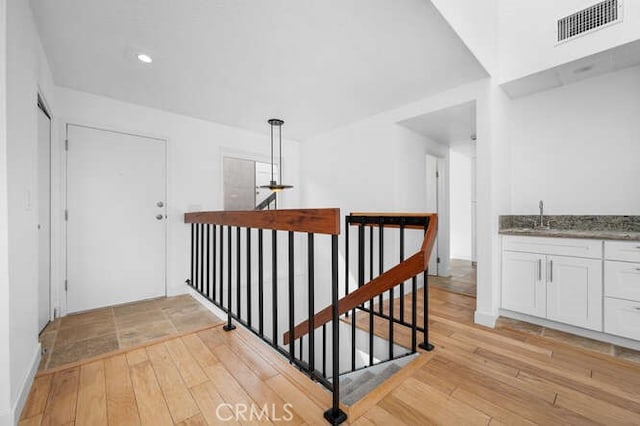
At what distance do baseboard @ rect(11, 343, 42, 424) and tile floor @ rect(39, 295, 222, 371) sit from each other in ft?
0.26

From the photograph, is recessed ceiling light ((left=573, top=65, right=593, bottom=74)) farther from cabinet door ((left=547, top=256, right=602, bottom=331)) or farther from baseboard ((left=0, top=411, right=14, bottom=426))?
baseboard ((left=0, top=411, right=14, bottom=426))

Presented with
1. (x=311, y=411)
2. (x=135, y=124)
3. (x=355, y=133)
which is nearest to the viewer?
(x=311, y=411)

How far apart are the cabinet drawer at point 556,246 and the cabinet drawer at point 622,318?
357mm

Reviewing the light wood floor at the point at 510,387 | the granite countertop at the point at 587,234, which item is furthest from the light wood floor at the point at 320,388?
the granite countertop at the point at 587,234

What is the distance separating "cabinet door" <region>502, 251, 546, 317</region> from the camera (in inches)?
92.7

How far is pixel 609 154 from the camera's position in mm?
2459

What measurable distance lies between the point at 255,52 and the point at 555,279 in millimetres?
3161

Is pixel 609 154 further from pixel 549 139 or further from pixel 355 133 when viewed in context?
pixel 355 133

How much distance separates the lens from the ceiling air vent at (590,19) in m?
1.96

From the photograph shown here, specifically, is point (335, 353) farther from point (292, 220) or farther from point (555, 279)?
A: point (555, 279)

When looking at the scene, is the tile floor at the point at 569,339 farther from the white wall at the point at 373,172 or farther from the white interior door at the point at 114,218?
the white interior door at the point at 114,218

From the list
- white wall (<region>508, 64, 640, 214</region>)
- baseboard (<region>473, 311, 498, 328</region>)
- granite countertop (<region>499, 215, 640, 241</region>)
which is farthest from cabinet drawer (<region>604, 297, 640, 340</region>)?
white wall (<region>508, 64, 640, 214</region>)

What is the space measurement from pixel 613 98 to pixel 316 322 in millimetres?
3283

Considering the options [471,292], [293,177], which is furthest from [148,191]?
[471,292]
